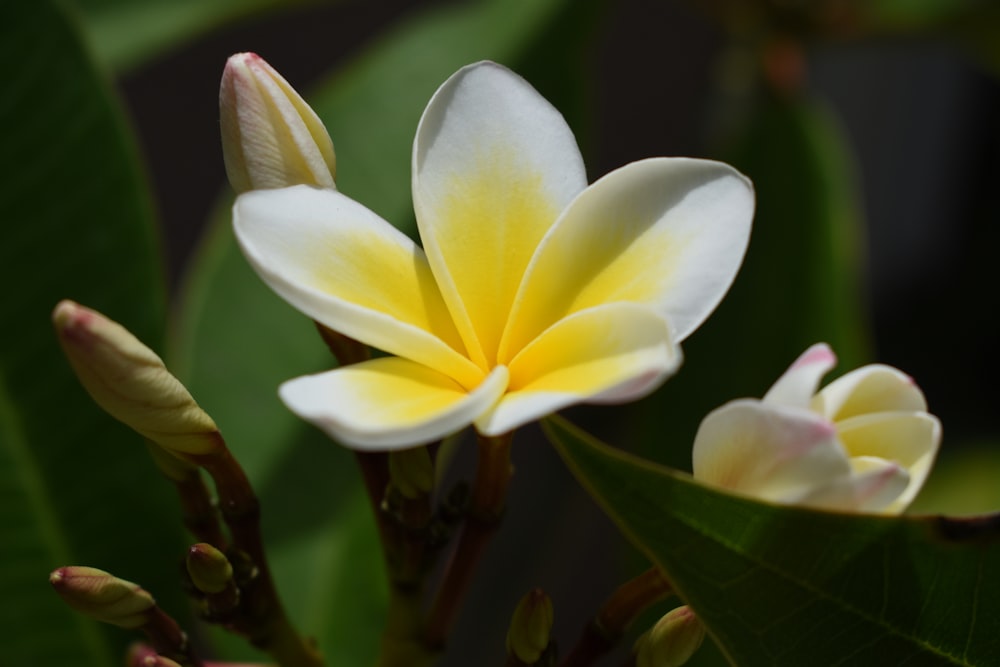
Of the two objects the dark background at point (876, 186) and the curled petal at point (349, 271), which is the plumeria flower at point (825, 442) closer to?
the curled petal at point (349, 271)

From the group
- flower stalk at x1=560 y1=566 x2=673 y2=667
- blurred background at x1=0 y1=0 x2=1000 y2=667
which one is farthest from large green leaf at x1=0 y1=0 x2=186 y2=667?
flower stalk at x1=560 y1=566 x2=673 y2=667

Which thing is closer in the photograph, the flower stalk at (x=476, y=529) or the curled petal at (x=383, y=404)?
the curled petal at (x=383, y=404)

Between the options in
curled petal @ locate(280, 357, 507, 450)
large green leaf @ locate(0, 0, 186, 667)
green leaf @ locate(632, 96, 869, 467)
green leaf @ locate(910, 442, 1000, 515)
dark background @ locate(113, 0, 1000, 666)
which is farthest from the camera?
dark background @ locate(113, 0, 1000, 666)

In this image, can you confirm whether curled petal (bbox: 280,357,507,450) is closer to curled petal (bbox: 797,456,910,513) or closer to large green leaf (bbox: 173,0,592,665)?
curled petal (bbox: 797,456,910,513)

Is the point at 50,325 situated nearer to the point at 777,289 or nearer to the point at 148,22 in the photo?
the point at 148,22

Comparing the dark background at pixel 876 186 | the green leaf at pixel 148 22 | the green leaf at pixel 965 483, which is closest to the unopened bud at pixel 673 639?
the green leaf at pixel 148 22

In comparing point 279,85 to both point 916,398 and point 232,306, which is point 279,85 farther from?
point 232,306

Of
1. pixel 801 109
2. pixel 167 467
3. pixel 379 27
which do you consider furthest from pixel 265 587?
pixel 379 27

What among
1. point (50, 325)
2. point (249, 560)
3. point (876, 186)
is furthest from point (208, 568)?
point (876, 186)
